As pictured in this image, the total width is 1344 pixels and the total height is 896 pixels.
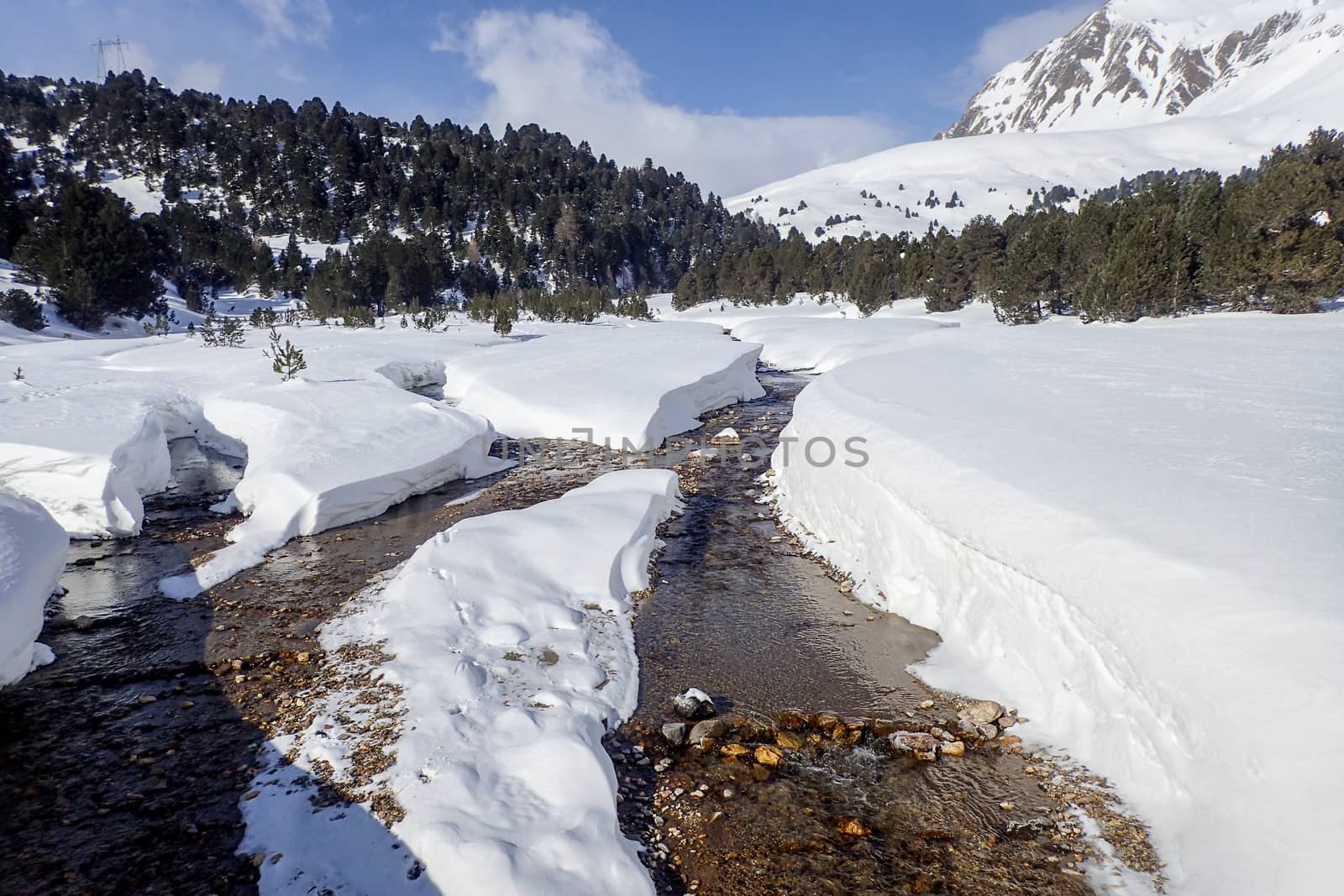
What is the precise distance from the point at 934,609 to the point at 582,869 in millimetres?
4715

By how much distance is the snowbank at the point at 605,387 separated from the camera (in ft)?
52.3

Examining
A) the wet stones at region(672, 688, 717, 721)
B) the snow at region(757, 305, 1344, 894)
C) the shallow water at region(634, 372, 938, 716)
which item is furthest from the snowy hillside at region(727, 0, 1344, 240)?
the wet stones at region(672, 688, 717, 721)

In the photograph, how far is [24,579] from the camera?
21.0 ft

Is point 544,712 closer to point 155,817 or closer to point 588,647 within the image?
point 588,647

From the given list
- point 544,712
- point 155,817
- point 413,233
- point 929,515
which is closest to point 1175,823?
point 929,515

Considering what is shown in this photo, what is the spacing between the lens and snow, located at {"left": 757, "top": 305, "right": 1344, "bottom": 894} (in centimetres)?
368

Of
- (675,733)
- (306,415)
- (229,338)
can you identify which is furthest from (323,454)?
(229,338)

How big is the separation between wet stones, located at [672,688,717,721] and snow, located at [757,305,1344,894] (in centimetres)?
216

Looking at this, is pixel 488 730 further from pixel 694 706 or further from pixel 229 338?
pixel 229 338

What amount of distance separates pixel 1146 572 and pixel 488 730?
5127mm

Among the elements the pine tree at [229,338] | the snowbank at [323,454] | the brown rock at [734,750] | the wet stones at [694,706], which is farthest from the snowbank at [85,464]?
the pine tree at [229,338]

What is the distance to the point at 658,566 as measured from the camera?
356 inches

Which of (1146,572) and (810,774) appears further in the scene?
(810,774)

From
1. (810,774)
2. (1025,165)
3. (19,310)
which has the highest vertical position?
(1025,165)
